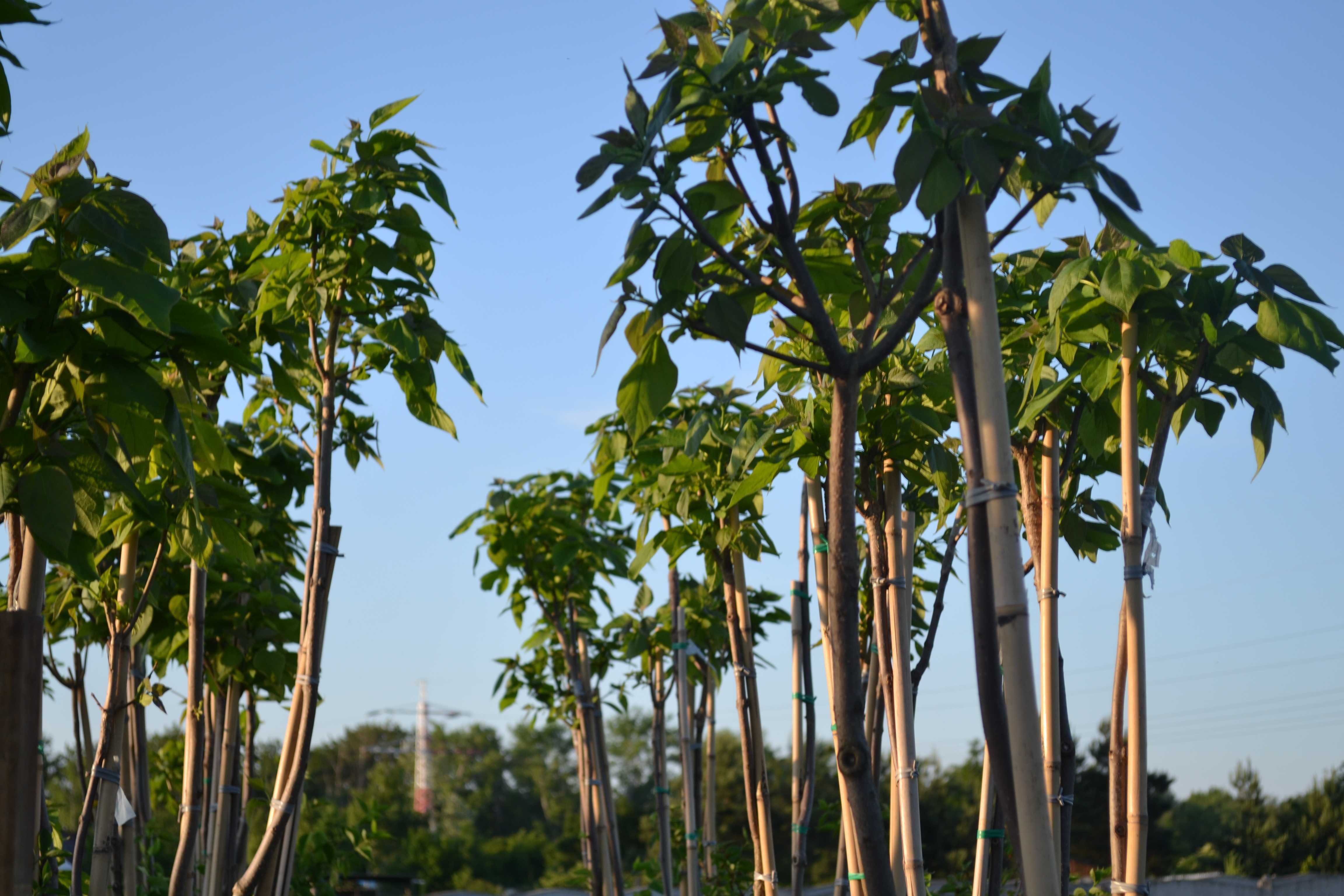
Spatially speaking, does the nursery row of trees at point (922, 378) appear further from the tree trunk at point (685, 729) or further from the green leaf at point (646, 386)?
the tree trunk at point (685, 729)

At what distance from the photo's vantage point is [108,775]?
9.37 ft

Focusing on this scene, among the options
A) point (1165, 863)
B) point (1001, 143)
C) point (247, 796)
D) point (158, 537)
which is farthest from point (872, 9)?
point (1165, 863)

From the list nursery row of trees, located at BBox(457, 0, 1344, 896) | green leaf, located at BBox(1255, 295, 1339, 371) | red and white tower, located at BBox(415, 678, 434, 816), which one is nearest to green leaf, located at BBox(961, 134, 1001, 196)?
nursery row of trees, located at BBox(457, 0, 1344, 896)

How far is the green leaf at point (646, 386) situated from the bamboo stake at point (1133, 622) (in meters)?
0.87

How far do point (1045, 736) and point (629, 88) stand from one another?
159 cm

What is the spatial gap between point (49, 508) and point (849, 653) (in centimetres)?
117

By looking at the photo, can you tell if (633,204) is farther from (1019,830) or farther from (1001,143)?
(1019,830)

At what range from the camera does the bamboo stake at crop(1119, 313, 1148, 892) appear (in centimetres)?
190

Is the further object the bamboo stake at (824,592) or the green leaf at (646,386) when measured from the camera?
the bamboo stake at (824,592)

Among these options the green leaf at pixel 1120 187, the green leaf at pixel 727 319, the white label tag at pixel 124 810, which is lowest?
the white label tag at pixel 124 810

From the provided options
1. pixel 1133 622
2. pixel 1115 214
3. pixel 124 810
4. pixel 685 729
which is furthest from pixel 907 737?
Result: pixel 685 729

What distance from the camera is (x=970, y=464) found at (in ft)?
4.59

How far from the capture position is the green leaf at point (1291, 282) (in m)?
1.81

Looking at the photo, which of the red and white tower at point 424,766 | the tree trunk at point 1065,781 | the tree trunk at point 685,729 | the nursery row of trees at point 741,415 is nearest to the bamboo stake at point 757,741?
the nursery row of trees at point 741,415
